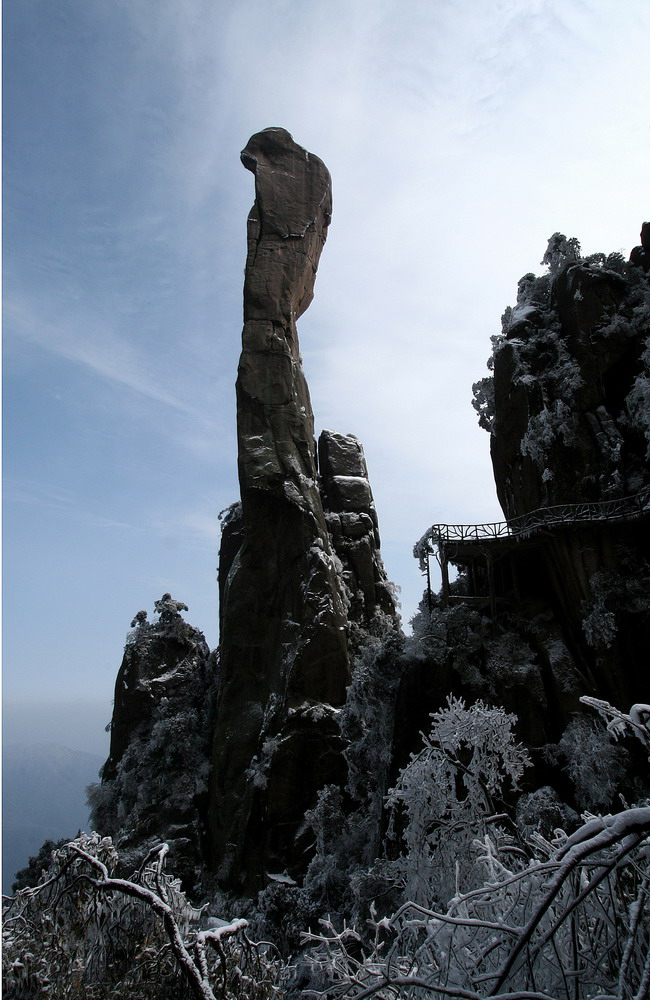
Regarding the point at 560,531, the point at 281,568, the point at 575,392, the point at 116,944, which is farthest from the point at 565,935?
the point at 281,568

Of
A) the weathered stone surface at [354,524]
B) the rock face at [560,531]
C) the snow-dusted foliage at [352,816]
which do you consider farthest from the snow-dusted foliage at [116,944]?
the weathered stone surface at [354,524]

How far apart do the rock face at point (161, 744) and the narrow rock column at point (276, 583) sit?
169 centimetres

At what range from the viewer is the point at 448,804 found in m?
9.27

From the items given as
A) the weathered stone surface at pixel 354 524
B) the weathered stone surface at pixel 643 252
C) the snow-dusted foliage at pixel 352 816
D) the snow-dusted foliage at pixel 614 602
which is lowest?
the snow-dusted foliage at pixel 352 816

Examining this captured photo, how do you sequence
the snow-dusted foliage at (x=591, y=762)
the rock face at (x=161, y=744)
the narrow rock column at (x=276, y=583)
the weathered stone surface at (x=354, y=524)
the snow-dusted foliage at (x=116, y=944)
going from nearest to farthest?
the snow-dusted foliage at (x=116, y=944)
the snow-dusted foliage at (x=591, y=762)
the narrow rock column at (x=276, y=583)
the rock face at (x=161, y=744)
the weathered stone surface at (x=354, y=524)

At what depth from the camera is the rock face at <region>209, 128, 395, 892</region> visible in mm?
22641

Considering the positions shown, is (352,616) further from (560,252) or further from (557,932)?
(557,932)

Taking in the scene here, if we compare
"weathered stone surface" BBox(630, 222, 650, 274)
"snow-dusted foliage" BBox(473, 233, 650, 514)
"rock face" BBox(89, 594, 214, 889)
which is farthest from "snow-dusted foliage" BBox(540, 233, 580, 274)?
"rock face" BBox(89, 594, 214, 889)

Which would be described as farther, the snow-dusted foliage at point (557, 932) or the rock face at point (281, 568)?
the rock face at point (281, 568)

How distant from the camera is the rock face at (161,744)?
25516 mm

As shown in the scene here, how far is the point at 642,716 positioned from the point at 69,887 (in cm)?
469

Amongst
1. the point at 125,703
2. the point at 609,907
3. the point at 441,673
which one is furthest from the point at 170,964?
the point at 125,703

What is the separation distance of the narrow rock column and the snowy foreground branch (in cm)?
1990

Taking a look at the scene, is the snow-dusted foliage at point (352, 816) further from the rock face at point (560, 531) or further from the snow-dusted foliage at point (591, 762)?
the snow-dusted foliage at point (591, 762)
